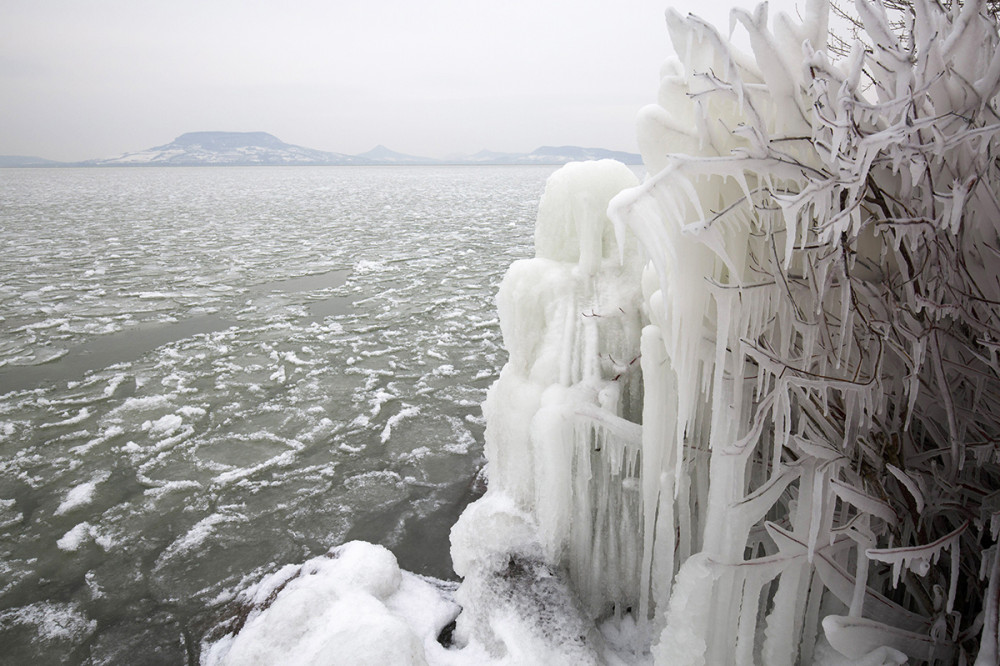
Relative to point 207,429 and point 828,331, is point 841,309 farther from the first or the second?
point 207,429

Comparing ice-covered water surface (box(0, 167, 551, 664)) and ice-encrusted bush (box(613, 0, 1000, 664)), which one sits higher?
ice-encrusted bush (box(613, 0, 1000, 664))

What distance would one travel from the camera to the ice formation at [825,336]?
157 cm

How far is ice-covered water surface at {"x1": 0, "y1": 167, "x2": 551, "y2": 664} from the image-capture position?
3869 mm

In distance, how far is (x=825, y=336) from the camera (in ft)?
6.23


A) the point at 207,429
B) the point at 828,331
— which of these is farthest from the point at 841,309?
the point at 207,429

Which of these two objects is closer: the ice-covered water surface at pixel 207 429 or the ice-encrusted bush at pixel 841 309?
the ice-encrusted bush at pixel 841 309

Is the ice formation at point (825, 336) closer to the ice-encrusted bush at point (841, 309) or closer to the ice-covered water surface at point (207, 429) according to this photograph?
the ice-encrusted bush at point (841, 309)

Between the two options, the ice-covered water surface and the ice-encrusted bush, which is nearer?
the ice-encrusted bush

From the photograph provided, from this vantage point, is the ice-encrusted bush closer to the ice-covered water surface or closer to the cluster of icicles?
the cluster of icicles

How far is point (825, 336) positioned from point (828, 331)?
0.06 ft

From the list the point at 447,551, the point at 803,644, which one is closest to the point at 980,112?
the point at 803,644

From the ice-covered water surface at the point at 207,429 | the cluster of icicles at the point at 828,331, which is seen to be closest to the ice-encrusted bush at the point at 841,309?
the cluster of icicles at the point at 828,331

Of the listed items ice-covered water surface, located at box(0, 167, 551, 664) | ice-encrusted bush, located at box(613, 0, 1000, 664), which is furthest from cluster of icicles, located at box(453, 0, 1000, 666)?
ice-covered water surface, located at box(0, 167, 551, 664)

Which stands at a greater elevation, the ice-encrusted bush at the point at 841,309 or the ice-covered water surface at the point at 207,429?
the ice-encrusted bush at the point at 841,309
